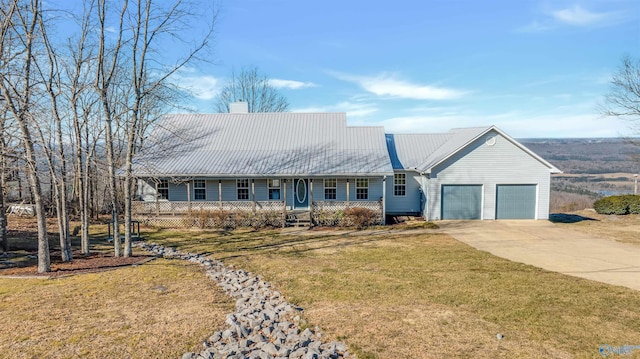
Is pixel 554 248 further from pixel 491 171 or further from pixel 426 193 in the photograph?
pixel 426 193

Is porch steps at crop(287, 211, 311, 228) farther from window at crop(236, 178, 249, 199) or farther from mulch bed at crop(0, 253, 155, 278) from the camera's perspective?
mulch bed at crop(0, 253, 155, 278)

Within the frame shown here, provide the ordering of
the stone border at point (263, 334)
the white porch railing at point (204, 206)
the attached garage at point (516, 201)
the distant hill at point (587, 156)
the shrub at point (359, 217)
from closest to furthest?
the stone border at point (263, 334) < the shrub at point (359, 217) < the white porch railing at point (204, 206) < the attached garage at point (516, 201) < the distant hill at point (587, 156)

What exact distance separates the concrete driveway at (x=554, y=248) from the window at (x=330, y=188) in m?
5.96

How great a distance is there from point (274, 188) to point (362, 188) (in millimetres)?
4931

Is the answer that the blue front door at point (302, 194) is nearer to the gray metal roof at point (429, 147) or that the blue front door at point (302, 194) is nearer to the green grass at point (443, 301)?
the gray metal roof at point (429, 147)

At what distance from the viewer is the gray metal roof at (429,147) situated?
62.5 feet

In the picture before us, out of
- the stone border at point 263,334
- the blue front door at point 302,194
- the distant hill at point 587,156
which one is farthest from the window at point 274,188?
the distant hill at point 587,156

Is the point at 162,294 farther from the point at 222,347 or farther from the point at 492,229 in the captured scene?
the point at 492,229

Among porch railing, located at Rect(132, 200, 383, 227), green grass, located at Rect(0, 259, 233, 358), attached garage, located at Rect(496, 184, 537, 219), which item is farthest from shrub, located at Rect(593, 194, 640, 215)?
green grass, located at Rect(0, 259, 233, 358)

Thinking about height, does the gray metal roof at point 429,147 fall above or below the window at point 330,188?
above

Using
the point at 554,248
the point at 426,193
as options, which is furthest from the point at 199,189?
the point at 554,248

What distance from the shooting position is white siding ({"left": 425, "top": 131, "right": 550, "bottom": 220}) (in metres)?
19.3

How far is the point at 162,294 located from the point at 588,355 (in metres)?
7.90

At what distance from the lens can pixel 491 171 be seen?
19406 mm
